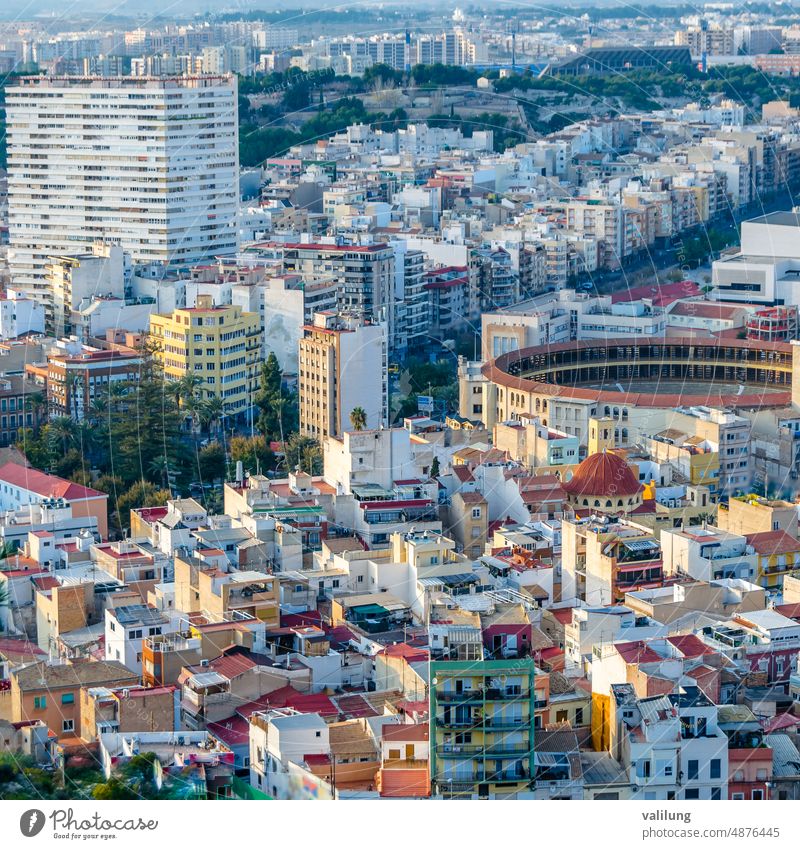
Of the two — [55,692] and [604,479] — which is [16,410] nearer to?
[604,479]

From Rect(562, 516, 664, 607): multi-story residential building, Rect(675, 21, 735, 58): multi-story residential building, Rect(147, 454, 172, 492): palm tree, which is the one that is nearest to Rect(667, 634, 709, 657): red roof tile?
Rect(562, 516, 664, 607): multi-story residential building

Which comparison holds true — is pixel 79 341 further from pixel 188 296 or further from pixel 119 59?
pixel 119 59

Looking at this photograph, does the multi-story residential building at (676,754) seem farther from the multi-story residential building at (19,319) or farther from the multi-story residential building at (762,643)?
the multi-story residential building at (19,319)

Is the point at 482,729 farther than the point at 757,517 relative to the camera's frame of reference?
No

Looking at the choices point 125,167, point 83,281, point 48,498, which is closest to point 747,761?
point 48,498

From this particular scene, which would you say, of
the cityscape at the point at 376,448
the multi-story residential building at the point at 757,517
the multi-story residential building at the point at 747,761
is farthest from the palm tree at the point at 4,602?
the multi-story residential building at the point at 747,761
